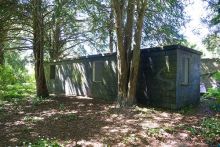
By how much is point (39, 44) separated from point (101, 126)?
27.1ft

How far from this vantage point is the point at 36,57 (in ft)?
51.6

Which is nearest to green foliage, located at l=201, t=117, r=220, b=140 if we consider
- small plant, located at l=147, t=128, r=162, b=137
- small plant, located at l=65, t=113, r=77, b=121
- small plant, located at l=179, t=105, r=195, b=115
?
small plant, located at l=147, t=128, r=162, b=137

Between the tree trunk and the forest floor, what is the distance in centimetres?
363

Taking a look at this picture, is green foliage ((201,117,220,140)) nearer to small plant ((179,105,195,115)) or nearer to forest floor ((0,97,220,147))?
Answer: forest floor ((0,97,220,147))

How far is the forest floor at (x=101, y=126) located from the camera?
7.37 metres

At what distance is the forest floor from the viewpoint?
7.37 m

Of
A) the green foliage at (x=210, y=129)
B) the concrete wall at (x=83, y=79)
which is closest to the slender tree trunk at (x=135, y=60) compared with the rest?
the concrete wall at (x=83, y=79)

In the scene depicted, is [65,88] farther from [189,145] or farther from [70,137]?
[189,145]

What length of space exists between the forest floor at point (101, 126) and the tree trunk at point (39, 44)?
3627mm

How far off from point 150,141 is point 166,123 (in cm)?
203

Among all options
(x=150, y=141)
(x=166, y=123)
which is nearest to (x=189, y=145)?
(x=150, y=141)

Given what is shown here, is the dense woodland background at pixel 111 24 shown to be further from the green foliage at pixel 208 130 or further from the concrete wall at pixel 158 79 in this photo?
the green foliage at pixel 208 130

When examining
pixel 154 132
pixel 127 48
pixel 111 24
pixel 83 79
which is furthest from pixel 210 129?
pixel 83 79

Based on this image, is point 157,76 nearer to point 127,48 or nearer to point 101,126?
point 127,48
